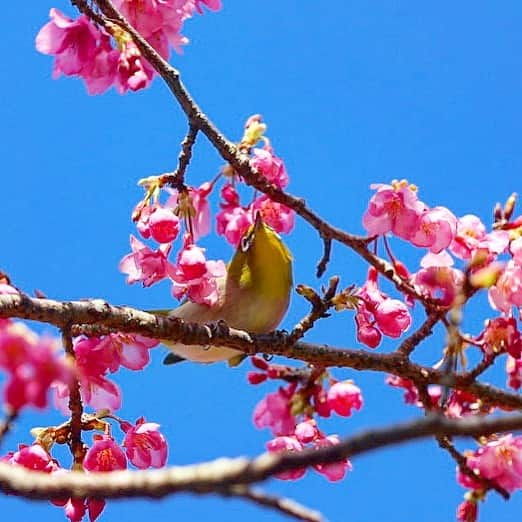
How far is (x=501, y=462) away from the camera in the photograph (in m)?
2.29

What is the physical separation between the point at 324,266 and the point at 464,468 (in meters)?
0.58

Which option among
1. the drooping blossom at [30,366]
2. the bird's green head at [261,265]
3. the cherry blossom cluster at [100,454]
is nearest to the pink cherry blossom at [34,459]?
the cherry blossom cluster at [100,454]

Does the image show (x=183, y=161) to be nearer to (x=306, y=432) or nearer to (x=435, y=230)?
(x=435, y=230)

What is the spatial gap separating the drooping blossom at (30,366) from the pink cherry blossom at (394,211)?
1625mm

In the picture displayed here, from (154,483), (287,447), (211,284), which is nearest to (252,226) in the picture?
(211,284)

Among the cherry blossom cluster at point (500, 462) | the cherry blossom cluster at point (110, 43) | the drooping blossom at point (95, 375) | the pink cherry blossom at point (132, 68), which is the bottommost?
the cherry blossom cluster at point (500, 462)

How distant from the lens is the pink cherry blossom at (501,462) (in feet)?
7.50

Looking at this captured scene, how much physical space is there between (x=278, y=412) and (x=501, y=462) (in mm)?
736

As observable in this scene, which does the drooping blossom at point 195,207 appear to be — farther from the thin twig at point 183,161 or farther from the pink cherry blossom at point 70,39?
the pink cherry blossom at point 70,39

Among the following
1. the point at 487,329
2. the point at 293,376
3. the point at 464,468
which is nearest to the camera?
the point at 464,468

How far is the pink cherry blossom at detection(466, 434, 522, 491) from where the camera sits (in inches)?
90.0

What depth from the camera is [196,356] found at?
239cm

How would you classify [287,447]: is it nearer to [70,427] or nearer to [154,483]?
[70,427]

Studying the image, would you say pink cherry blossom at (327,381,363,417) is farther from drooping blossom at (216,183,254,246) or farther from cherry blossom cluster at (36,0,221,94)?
cherry blossom cluster at (36,0,221,94)
